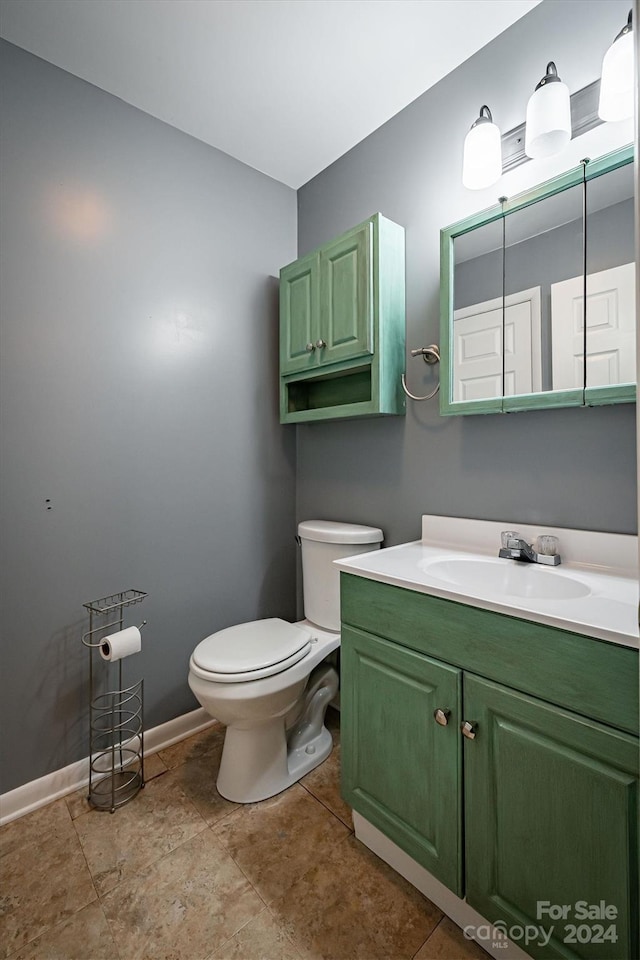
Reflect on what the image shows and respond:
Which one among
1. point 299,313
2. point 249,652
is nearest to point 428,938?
point 249,652

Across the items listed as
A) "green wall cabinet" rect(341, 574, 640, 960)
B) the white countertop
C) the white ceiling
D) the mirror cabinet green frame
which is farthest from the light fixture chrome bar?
"green wall cabinet" rect(341, 574, 640, 960)

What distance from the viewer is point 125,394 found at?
1.67m

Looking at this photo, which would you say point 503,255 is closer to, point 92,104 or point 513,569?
point 513,569

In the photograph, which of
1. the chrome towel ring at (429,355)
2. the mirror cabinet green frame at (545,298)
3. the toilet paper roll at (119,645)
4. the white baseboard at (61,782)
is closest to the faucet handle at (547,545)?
the mirror cabinet green frame at (545,298)

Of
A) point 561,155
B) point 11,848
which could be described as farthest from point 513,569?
point 11,848

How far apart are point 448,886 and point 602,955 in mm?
336

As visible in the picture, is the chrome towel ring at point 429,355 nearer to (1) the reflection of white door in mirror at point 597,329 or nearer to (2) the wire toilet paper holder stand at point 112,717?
(1) the reflection of white door in mirror at point 597,329

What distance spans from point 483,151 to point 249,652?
178 cm

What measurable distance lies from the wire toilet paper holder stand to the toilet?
35cm

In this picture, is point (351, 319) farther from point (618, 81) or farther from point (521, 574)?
point (521, 574)

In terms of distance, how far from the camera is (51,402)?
4.94 feet

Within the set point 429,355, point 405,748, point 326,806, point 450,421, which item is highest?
point 429,355

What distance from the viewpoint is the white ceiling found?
1.32 meters

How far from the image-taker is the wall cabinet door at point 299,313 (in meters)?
1.81
